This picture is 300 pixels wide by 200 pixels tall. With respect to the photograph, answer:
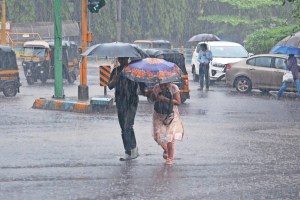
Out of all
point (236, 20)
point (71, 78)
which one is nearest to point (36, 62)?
point (71, 78)

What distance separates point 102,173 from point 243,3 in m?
52.8

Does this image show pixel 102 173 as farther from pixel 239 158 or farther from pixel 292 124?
pixel 292 124

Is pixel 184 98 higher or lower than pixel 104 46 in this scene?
lower

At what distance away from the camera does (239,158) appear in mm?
12227

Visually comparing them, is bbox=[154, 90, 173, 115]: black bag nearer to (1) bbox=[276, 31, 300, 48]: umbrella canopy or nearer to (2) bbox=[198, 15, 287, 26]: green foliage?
(1) bbox=[276, 31, 300, 48]: umbrella canopy

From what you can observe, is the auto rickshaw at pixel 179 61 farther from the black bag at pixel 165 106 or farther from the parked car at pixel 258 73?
the black bag at pixel 165 106

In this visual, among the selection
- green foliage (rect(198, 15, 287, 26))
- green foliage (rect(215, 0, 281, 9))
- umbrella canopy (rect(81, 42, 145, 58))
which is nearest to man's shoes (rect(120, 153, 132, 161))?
umbrella canopy (rect(81, 42, 145, 58))

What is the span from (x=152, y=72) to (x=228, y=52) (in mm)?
20327

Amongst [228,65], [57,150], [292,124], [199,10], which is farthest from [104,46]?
[199,10]

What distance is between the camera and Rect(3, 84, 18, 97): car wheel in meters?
25.5

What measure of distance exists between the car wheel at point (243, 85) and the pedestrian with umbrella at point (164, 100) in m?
15.6

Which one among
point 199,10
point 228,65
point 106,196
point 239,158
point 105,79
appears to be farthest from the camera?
point 199,10

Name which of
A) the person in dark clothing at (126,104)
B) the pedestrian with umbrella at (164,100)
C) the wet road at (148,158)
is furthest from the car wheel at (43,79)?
the pedestrian with umbrella at (164,100)

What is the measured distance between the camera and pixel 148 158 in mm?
12219
